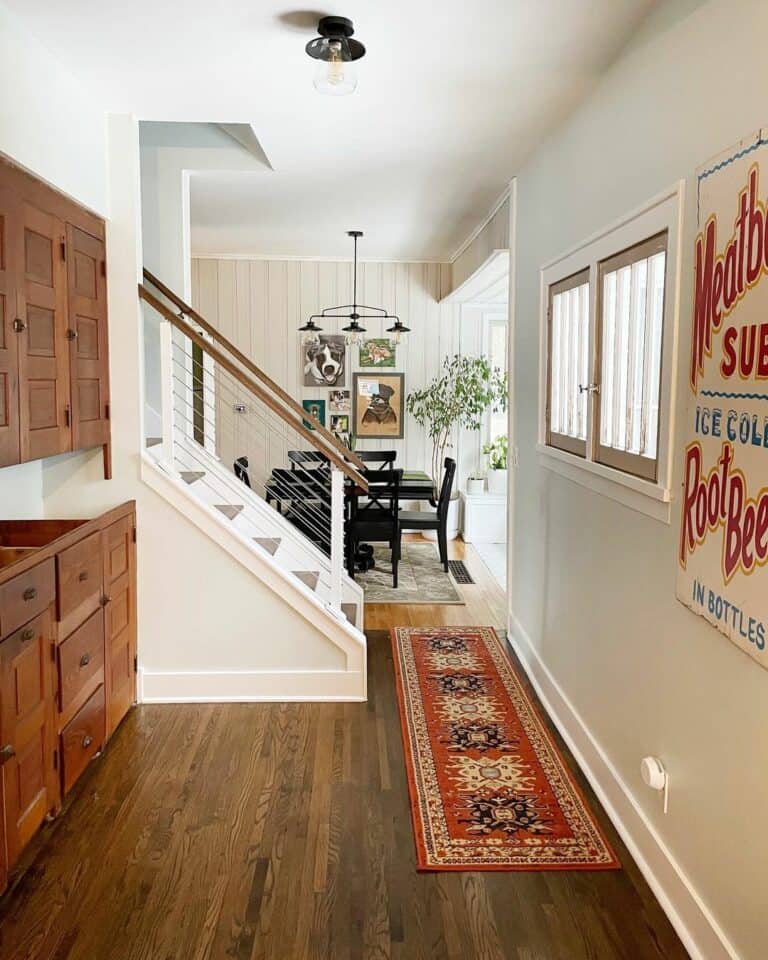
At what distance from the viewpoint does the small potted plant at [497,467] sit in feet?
26.3

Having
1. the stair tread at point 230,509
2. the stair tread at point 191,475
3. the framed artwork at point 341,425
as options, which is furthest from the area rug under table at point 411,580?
the stair tread at point 191,475

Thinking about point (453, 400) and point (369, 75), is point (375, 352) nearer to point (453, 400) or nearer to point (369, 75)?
point (453, 400)

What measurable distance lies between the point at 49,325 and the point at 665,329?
2.14 metres

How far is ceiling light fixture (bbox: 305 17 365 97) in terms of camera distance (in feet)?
8.34

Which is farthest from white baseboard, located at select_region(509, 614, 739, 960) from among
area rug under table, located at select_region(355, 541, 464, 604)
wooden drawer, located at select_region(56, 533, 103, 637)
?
wooden drawer, located at select_region(56, 533, 103, 637)

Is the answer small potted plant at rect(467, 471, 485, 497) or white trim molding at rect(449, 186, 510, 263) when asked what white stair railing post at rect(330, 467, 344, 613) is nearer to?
white trim molding at rect(449, 186, 510, 263)

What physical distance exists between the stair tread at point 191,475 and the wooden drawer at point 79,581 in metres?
1.06

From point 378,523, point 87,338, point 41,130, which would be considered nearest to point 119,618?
point 87,338

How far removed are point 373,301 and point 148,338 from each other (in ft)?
12.0

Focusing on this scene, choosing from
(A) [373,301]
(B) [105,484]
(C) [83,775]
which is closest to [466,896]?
(C) [83,775]

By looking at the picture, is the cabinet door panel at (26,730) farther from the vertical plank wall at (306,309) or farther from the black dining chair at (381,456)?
the vertical plank wall at (306,309)

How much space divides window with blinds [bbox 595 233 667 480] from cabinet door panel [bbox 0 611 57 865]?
203cm

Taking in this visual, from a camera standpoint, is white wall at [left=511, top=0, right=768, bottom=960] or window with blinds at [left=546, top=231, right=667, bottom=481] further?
window with blinds at [left=546, top=231, right=667, bottom=481]

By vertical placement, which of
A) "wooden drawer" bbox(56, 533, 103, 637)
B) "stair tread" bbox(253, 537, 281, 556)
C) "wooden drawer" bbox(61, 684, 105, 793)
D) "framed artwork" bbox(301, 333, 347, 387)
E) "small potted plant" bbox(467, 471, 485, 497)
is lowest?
"wooden drawer" bbox(61, 684, 105, 793)
